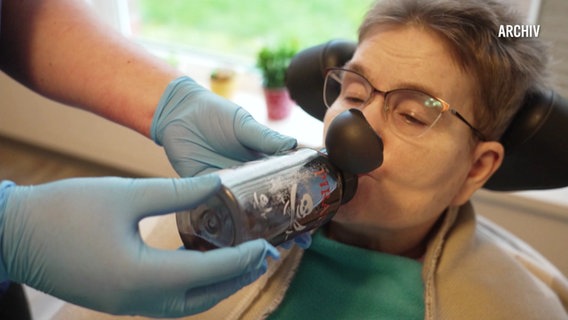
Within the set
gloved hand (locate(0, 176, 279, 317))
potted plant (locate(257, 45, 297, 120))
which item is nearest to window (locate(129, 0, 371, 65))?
potted plant (locate(257, 45, 297, 120))

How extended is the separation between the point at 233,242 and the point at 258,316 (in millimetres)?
317

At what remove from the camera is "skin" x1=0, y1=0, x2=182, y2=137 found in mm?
1038

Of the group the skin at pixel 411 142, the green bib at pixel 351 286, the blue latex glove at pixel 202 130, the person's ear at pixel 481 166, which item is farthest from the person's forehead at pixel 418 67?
the green bib at pixel 351 286

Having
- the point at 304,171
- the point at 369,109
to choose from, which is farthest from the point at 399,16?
the point at 304,171

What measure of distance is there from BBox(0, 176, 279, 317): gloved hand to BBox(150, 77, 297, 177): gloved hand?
0.28 meters

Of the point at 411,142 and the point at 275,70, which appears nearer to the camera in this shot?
the point at 411,142

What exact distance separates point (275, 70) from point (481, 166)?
105 centimetres

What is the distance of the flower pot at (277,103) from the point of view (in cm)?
200

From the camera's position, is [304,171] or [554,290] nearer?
[304,171]

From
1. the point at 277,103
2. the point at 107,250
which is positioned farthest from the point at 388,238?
the point at 277,103

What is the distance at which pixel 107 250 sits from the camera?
651mm

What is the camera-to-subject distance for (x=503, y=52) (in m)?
1.02

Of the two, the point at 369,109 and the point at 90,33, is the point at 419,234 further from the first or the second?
the point at 90,33

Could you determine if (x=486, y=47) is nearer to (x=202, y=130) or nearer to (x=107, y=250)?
(x=202, y=130)
